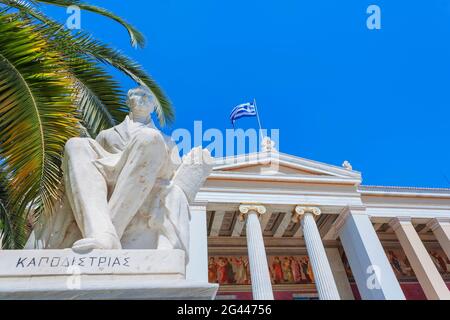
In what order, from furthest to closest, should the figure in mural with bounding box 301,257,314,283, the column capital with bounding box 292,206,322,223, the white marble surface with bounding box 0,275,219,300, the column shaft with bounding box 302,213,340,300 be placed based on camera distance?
the figure in mural with bounding box 301,257,314,283, the column capital with bounding box 292,206,322,223, the column shaft with bounding box 302,213,340,300, the white marble surface with bounding box 0,275,219,300

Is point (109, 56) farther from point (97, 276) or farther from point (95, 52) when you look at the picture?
point (97, 276)

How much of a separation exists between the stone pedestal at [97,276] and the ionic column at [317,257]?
1264 centimetres

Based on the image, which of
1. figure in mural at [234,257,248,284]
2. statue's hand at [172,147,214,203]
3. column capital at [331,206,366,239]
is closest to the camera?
statue's hand at [172,147,214,203]

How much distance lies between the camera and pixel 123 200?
224 cm

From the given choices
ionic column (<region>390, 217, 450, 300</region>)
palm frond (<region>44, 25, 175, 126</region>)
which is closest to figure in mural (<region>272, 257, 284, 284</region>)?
ionic column (<region>390, 217, 450, 300</region>)

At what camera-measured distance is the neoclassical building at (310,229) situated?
47.3ft

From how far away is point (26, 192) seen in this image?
12.7 ft

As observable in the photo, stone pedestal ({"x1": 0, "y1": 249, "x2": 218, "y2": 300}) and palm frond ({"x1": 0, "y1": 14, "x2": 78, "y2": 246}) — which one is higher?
palm frond ({"x1": 0, "y1": 14, "x2": 78, "y2": 246})

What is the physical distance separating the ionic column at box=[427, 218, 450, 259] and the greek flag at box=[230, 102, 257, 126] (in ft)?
33.9

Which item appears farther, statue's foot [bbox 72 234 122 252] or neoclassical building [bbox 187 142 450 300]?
neoclassical building [bbox 187 142 450 300]

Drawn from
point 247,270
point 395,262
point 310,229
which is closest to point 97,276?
point 310,229

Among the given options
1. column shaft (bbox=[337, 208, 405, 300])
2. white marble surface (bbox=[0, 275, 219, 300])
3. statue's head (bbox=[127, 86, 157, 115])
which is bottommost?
white marble surface (bbox=[0, 275, 219, 300])

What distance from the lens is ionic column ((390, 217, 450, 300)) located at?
1448cm

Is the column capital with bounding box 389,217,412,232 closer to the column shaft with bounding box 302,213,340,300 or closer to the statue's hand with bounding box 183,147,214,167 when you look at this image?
the column shaft with bounding box 302,213,340,300
